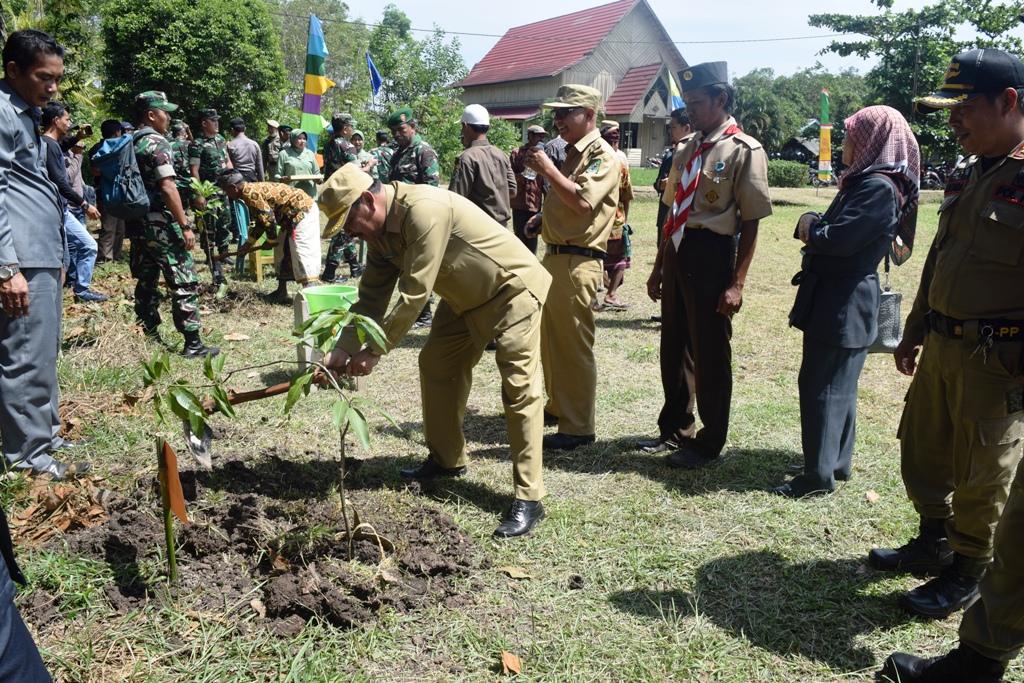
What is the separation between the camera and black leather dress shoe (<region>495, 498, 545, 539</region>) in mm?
3588

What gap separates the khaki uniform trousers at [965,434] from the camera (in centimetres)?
269

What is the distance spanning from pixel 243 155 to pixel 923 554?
10.5m

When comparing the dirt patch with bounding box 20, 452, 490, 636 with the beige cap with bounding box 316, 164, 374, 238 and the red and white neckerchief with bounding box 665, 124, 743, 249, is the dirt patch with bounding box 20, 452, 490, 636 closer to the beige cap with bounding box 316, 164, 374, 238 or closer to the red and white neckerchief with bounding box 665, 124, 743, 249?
the beige cap with bounding box 316, 164, 374, 238

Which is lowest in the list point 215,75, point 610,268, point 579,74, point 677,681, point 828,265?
point 677,681

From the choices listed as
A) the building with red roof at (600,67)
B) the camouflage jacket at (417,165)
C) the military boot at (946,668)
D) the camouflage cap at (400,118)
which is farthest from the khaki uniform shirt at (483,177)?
the building with red roof at (600,67)

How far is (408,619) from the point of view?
2922 millimetres

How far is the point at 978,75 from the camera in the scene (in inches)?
105

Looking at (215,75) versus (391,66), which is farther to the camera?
(391,66)

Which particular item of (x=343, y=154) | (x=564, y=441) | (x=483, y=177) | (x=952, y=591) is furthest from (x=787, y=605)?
(x=343, y=154)

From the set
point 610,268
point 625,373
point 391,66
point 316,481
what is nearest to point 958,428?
point 316,481

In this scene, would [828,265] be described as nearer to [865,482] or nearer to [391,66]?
[865,482]

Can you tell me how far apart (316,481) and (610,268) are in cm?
531

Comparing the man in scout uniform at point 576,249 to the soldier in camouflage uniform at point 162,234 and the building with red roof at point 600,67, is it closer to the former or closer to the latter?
the soldier in camouflage uniform at point 162,234

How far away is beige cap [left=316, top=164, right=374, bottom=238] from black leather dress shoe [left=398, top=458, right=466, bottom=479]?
60.9 inches
